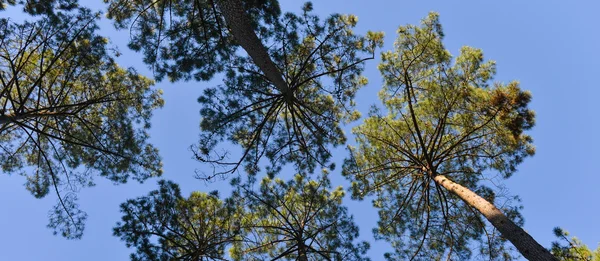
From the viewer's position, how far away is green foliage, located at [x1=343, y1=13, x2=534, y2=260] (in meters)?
8.84

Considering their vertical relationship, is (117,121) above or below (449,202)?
above

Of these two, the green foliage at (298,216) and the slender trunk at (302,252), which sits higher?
the green foliage at (298,216)

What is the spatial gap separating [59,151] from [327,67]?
25.3ft

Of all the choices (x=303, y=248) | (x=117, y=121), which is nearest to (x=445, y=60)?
(x=303, y=248)

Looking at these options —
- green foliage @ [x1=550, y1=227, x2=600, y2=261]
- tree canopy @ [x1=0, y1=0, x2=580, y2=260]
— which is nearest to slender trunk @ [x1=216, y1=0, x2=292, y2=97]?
tree canopy @ [x1=0, y1=0, x2=580, y2=260]

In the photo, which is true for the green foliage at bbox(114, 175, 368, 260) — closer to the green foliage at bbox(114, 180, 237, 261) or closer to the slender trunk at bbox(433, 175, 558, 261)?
the green foliage at bbox(114, 180, 237, 261)

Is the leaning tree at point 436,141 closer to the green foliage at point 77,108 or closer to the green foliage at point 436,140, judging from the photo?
the green foliage at point 436,140

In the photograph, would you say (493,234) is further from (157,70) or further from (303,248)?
(157,70)

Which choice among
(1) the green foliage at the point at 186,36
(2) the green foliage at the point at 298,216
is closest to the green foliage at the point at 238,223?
(2) the green foliage at the point at 298,216

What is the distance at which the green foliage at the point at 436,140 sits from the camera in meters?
8.84

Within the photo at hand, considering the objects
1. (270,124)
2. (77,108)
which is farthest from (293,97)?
(77,108)

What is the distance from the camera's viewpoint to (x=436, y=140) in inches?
360

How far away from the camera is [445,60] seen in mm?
9273

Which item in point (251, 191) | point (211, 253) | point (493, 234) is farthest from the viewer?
point (251, 191)
